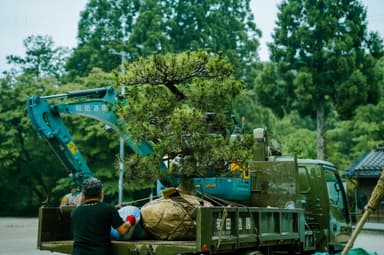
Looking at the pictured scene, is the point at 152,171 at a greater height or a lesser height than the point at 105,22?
lesser

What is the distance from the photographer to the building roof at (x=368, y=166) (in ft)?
92.3

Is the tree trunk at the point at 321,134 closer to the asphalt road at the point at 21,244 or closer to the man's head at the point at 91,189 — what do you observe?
the asphalt road at the point at 21,244

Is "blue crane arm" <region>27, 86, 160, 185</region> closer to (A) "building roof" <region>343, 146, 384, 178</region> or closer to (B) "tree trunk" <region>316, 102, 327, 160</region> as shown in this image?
(A) "building roof" <region>343, 146, 384, 178</region>

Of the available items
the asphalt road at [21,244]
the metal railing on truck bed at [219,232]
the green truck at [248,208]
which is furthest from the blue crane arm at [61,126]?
the metal railing on truck bed at [219,232]

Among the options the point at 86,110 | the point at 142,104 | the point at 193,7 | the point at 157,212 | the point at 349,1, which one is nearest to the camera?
the point at 157,212

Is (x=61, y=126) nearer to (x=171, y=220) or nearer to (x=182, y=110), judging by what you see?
(x=182, y=110)

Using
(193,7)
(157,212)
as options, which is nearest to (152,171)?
(157,212)

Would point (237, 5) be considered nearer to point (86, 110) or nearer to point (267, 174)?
point (86, 110)

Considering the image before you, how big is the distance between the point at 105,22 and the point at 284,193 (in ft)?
123

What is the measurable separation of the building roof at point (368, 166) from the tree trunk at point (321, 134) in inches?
61.9

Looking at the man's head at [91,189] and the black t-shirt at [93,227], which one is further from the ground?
the man's head at [91,189]

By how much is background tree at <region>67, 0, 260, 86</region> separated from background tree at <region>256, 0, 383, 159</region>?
9.01 meters

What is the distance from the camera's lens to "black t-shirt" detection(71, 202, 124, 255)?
19.5 ft

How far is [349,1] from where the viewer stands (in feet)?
104
